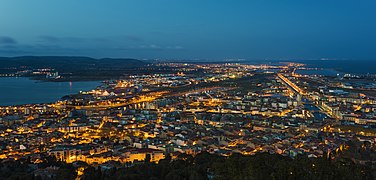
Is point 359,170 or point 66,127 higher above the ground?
point 359,170

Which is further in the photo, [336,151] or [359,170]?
[336,151]

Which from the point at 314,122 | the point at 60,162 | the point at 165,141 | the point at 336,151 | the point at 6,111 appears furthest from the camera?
the point at 6,111

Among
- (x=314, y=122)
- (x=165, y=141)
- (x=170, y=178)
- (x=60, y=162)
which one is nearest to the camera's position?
(x=170, y=178)

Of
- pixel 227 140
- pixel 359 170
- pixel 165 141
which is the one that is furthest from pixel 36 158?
pixel 359 170

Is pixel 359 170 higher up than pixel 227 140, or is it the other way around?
pixel 359 170

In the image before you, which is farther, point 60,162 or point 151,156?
point 151,156

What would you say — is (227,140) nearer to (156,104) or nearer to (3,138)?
(3,138)

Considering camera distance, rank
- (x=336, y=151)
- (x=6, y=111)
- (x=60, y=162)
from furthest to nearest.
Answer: (x=6, y=111)
(x=336, y=151)
(x=60, y=162)

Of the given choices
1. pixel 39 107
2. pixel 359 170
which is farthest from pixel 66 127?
pixel 359 170

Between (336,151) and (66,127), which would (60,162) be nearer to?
(66,127)
